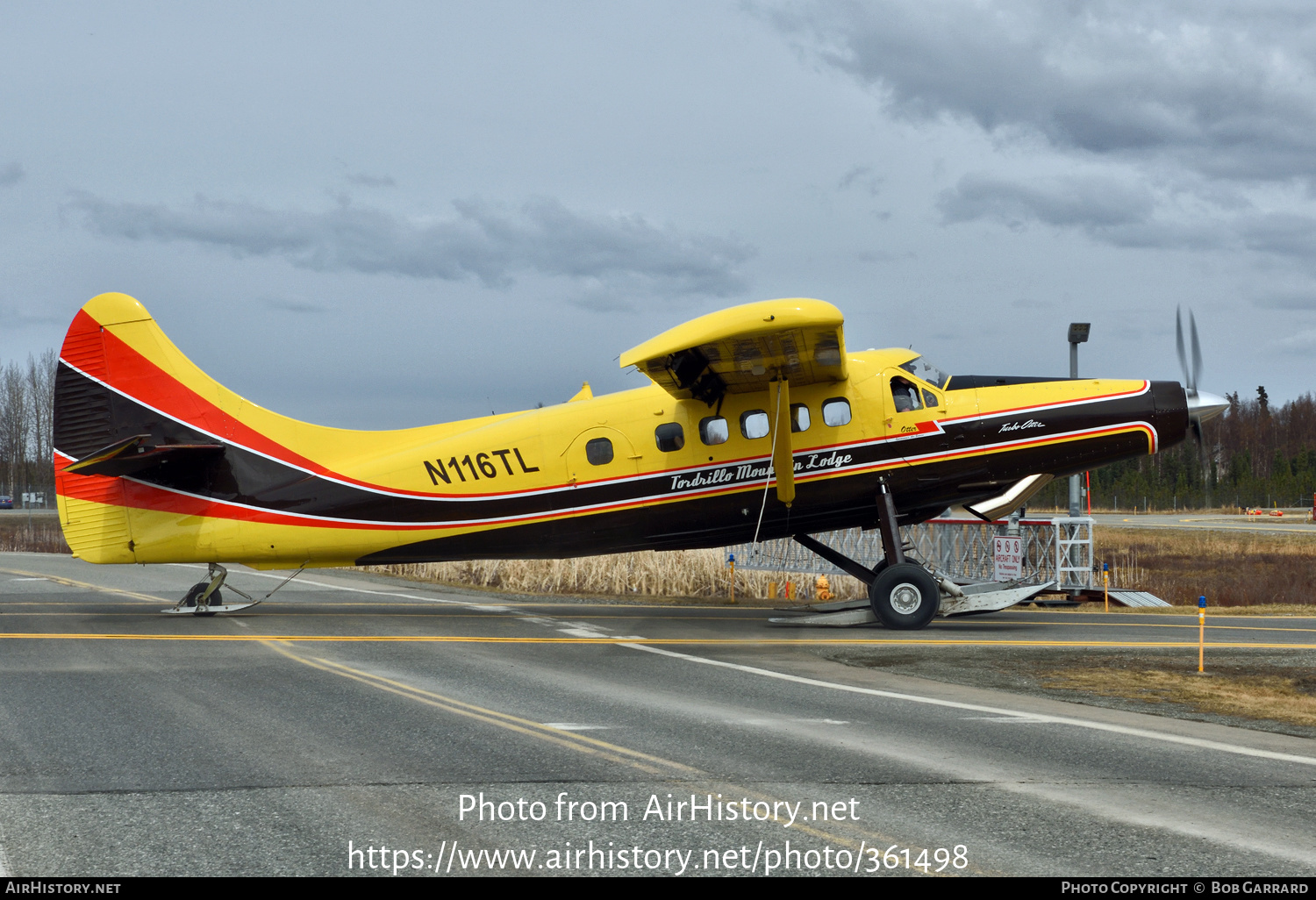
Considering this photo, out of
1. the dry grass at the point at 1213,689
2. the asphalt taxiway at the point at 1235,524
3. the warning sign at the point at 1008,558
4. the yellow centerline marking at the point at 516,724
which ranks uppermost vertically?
the asphalt taxiway at the point at 1235,524

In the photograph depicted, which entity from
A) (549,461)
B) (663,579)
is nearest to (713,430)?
(549,461)

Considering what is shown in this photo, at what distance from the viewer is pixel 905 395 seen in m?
15.9

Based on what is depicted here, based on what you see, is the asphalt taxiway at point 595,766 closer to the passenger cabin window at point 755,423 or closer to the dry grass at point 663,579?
the passenger cabin window at point 755,423

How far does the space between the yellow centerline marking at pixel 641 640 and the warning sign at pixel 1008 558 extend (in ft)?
28.1

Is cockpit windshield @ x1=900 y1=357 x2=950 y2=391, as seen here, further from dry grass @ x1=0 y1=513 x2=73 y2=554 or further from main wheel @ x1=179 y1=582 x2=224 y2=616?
dry grass @ x1=0 y1=513 x2=73 y2=554

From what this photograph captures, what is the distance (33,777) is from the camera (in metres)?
6.57

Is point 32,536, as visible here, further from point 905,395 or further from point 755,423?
point 905,395

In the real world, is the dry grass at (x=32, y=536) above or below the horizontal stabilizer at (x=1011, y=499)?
below

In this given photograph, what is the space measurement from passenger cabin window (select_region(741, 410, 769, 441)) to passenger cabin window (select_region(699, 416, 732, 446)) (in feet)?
0.89

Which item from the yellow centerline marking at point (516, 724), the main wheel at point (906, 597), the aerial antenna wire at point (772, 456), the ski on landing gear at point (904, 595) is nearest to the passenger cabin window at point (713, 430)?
the aerial antenna wire at point (772, 456)

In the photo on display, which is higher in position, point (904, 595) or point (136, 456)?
point (136, 456)

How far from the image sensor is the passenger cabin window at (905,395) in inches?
626

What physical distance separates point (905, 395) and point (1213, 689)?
21.9ft
